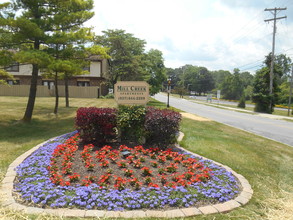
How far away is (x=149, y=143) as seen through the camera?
6.29m

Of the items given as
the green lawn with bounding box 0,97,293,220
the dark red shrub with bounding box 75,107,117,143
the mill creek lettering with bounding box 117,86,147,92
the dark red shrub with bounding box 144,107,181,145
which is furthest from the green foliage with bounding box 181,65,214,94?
the dark red shrub with bounding box 75,107,117,143

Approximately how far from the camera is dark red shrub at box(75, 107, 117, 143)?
599 cm

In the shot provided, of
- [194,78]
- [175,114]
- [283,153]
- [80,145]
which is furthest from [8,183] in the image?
[194,78]

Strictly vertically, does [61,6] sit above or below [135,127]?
above

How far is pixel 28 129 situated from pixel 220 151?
293 inches

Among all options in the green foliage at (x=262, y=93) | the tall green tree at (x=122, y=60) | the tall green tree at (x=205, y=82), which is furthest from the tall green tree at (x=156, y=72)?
the tall green tree at (x=205, y=82)

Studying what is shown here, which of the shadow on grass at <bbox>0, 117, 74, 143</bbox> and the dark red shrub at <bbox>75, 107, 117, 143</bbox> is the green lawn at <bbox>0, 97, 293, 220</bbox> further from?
the dark red shrub at <bbox>75, 107, 117, 143</bbox>

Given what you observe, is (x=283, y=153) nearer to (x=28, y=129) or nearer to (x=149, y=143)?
(x=149, y=143)

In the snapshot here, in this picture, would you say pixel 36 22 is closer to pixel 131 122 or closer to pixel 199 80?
pixel 131 122

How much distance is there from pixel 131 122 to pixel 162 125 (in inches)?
36.4

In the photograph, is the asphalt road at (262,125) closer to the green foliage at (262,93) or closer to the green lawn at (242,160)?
the green lawn at (242,160)

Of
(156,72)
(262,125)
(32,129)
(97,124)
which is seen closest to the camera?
(97,124)

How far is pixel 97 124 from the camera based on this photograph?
6035 mm

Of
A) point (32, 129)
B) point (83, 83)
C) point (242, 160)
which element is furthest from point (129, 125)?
point (83, 83)
